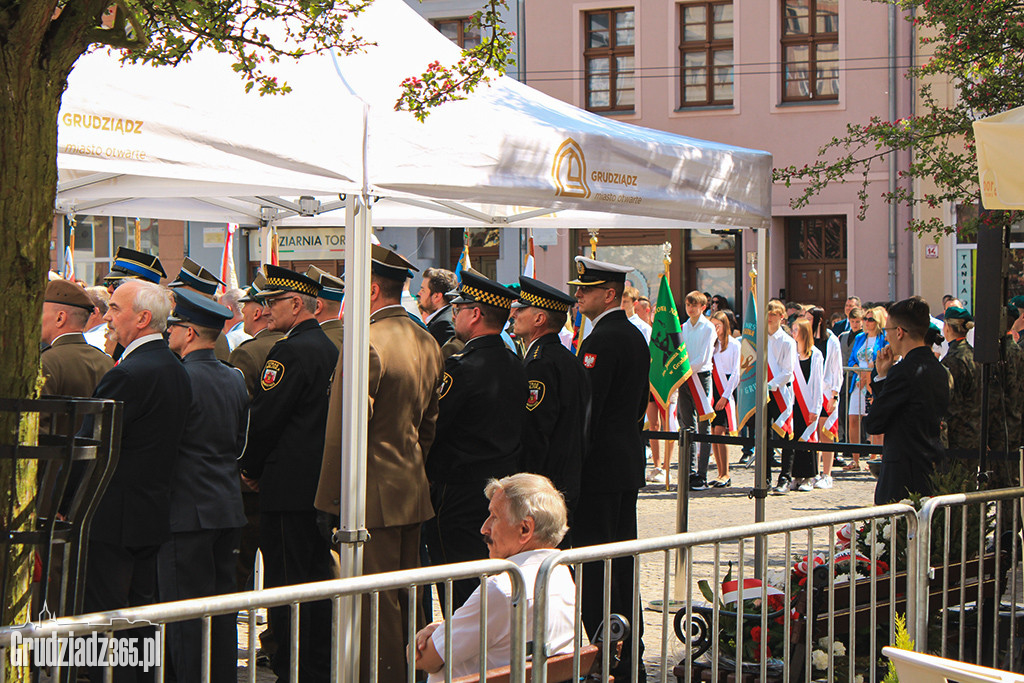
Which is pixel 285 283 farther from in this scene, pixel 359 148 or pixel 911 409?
pixel 911 409

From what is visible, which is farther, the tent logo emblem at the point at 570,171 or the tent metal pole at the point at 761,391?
the tent metal pole at the point at 761,391

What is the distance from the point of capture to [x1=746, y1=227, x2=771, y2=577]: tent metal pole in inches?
273

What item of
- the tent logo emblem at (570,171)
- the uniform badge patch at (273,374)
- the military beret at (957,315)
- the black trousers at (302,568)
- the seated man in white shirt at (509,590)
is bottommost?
the black trousers at (302,568)

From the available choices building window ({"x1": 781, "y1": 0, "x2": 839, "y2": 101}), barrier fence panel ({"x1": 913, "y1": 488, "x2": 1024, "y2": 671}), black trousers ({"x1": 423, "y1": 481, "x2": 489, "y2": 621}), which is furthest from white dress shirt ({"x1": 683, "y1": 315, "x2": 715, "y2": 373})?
building window ({"x1": 781, "y1": 0, "x2": 839, "y2": 101})

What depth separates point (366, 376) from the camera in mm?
4848

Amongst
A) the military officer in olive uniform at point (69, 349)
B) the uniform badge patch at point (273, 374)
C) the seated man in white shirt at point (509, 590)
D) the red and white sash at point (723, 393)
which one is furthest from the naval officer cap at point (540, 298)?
the red and white sash at point (723, 393)

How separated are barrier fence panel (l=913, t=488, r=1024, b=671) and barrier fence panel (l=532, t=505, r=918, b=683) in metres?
0.13

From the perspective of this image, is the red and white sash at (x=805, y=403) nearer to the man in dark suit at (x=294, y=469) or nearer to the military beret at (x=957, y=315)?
the military beret at (x=957, y=315)

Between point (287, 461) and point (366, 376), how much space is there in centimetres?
112

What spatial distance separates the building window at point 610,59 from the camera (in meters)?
25.7

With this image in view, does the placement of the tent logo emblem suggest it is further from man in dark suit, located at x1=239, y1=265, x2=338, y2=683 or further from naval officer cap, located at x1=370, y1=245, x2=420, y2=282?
man in dark suit, located at x1=239, y1=265, x2=338, y2=683

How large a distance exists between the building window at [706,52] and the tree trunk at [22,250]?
23.3m

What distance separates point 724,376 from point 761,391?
6.52 m

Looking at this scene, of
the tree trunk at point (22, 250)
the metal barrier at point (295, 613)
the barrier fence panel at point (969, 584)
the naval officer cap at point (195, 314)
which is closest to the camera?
the metal barrier at point (295, 613)
